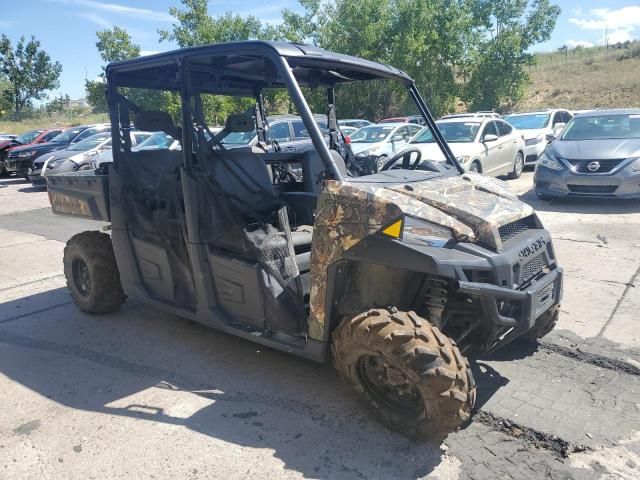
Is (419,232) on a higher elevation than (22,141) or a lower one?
lower

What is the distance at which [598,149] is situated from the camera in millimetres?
9164

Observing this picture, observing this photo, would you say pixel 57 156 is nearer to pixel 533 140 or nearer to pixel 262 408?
pixel 533 140

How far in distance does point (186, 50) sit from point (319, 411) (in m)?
2.50

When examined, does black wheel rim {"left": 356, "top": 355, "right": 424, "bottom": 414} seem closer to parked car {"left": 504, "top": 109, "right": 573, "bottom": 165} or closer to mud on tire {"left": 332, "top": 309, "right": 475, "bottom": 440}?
mud on tire {"left": 332, "top": 309, "right": 475, "bottom": 440}

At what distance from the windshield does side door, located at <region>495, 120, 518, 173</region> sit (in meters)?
8.47

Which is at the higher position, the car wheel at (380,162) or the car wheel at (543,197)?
the car wheel at (380,162)

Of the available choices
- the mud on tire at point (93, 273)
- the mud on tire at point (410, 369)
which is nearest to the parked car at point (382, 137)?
the mud on tire at point (93, 273)

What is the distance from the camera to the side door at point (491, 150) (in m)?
11.0

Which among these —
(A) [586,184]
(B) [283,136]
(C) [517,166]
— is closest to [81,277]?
(B) [283,136]

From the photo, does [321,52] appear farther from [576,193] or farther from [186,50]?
[576,193]

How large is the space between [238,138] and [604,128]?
8.04 meters

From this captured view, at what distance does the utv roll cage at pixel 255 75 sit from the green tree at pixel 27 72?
45.4m

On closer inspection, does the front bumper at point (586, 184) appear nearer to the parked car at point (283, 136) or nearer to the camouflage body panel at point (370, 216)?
the parked car at point (283, 136)

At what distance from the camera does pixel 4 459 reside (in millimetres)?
3016
